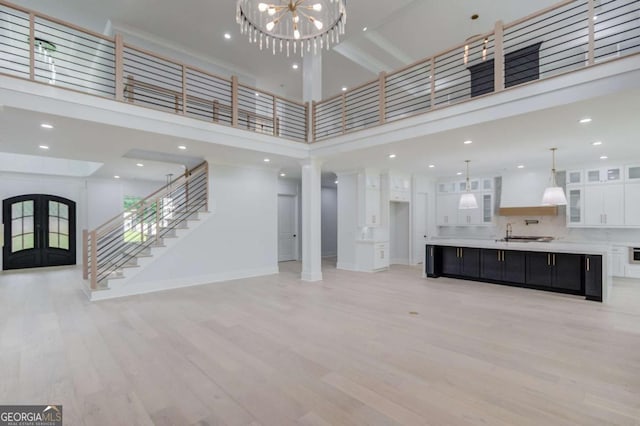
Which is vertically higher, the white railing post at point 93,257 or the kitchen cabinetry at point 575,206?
the kitchen cabinetry at point 575,206

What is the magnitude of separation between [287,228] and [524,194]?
740cm

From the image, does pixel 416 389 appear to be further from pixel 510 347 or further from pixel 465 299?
pixel 465 299

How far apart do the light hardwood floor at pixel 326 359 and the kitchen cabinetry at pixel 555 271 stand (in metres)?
A: 0.44

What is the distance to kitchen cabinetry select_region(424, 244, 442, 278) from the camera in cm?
731

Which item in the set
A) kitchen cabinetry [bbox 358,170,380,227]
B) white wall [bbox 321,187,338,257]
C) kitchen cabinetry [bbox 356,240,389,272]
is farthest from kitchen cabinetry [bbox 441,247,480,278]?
white wall [bbox 321,187,338,257]

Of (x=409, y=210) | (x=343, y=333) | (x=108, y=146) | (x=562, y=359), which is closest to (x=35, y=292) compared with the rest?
(x=108, y=146)

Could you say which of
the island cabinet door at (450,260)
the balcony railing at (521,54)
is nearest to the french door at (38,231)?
the balcony railing at (521,54)

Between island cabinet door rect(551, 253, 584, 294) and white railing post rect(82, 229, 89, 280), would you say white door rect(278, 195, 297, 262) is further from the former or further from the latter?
island cabinet door rect(551, 253, 584, 294)

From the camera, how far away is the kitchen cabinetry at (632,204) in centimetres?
705

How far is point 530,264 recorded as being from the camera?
6.11 metres

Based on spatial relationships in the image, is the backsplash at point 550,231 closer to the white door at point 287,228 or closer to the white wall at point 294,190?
the white wall at point 294,190

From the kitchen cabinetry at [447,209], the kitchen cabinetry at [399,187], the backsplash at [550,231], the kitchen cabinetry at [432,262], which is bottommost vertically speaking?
the kitchen cabinetry at [432,262]

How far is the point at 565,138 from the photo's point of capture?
5.25 m

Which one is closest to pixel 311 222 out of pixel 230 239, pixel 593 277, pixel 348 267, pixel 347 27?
pixel 230 239
